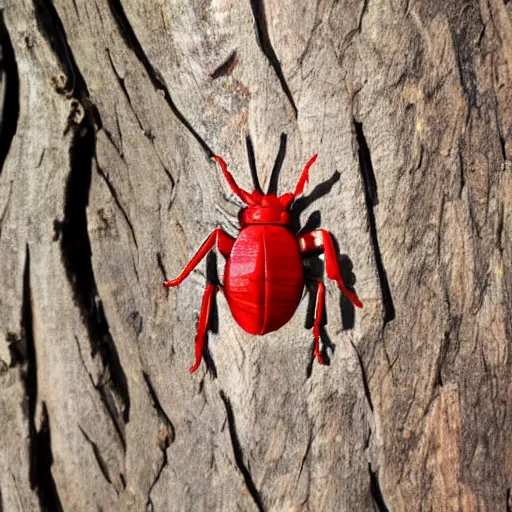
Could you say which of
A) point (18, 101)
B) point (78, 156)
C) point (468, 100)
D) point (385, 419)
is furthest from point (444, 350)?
point (18, 101)

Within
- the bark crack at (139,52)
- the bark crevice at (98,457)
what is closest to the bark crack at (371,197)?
the bark crack at (139,52)

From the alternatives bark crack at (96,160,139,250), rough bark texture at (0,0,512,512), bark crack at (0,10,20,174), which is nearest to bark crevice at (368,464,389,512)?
rough bark texture at (0,0,512,512)

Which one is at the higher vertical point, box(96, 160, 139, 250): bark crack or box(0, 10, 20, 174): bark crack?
box(0, 10, 20, 174): bark crack

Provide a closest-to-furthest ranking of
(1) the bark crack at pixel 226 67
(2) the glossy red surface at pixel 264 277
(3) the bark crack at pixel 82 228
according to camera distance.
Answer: (2) the glossy red surface at pixel 264 277
(1) the bark crack at pixel 226 67
(3) the bark crack at pixel 82 228

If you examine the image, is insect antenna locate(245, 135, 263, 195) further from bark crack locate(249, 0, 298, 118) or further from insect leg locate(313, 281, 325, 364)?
insect leg locate(313, 281, 325, 364)

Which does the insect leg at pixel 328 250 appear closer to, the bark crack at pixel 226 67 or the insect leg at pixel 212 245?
the insect leg at pixel 212 245

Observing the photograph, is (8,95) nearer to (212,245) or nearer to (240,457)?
(212,245)
